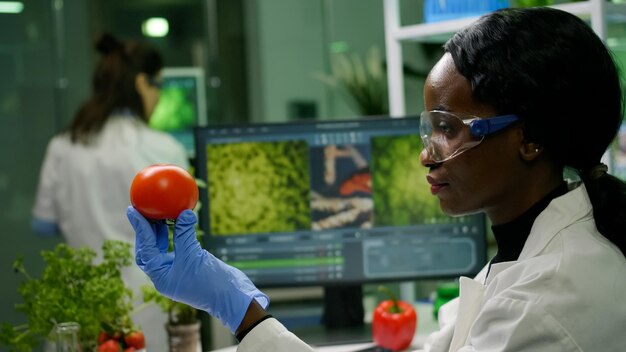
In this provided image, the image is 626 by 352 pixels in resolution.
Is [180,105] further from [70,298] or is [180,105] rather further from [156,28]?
[70,298]

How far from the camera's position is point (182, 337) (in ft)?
6.88

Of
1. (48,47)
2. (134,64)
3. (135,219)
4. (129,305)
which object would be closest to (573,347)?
(135,219)

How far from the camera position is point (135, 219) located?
154 cm

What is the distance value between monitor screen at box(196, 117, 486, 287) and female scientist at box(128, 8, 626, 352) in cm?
77

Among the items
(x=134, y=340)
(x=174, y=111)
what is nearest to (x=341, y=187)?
(x=134, y=340)

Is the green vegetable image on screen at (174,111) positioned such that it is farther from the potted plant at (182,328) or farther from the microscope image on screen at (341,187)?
the potted plant at (182,328)

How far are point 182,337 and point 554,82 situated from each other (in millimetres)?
1104

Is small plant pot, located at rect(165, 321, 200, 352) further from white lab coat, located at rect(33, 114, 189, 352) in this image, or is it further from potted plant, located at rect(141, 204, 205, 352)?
white lab coat, located at rect(33, 114, 189, 352)

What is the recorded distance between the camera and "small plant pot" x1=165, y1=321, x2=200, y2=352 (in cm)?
209

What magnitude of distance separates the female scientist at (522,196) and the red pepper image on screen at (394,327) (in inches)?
26.2

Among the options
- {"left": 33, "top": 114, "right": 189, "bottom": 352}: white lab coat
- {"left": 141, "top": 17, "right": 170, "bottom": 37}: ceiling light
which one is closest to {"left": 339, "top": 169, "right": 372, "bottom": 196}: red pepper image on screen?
{"left": 33, "top": 114, "right": 189, "bottom": 352}: white lab coat

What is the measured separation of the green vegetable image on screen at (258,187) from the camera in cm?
233

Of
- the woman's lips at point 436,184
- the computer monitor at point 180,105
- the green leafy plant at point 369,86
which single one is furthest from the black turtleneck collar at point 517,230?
the computer monitor at point 180,105

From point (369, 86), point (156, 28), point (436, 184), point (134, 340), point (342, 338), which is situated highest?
point (156, 28)
